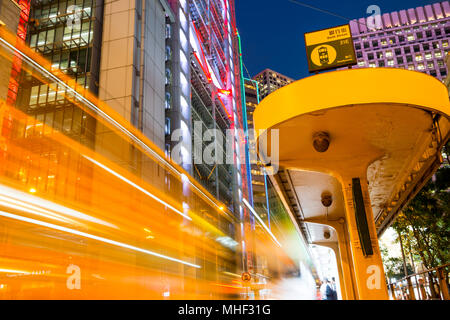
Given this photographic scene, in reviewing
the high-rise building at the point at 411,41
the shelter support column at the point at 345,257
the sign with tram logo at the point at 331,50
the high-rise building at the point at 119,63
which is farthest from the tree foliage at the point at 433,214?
the high-rise building at the point at 411,41

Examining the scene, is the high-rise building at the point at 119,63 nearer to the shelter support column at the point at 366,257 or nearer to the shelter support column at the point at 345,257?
the shelter support column at the point at 345,257

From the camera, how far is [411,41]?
11469cm

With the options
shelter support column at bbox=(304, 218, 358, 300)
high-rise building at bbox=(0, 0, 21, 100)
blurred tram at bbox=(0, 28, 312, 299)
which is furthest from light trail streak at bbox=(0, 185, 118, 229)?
shelter support column at bbox=(304, 218, 358, 300)

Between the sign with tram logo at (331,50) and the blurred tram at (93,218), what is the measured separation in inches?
272

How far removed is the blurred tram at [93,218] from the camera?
9.06 meters

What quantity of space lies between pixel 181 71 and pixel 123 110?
496 inches

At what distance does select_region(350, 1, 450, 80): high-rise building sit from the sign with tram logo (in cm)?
10930

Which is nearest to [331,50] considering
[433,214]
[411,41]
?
[433,214]

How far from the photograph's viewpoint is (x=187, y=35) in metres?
40.5

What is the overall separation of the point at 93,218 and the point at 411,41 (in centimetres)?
12882

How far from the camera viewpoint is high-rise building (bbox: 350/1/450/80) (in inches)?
4277

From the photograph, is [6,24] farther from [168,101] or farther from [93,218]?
[168,101]

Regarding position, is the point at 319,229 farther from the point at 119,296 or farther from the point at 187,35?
the point at 187,35
